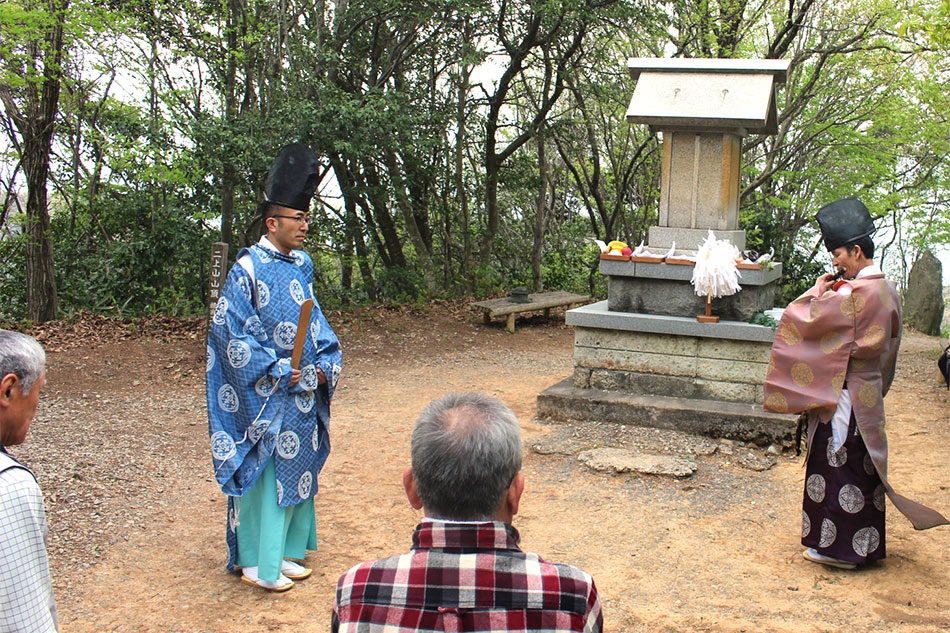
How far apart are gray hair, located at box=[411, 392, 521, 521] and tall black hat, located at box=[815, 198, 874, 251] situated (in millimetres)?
3035

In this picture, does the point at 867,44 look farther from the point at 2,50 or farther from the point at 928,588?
the point at 2,50

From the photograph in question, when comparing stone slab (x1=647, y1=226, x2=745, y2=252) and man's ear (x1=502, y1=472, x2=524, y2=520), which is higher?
stone slab (x1=647, y1=226, x2=745, y2=252)

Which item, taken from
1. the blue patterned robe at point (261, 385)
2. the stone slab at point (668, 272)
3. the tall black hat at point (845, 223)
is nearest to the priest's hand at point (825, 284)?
the tall black hat at point (845, 223)

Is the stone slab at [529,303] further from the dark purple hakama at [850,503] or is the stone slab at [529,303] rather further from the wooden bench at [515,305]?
the dark purple hakama at [850,503]

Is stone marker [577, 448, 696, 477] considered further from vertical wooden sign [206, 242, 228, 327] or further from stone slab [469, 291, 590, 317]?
stone slab [469, 291, 590, 317]

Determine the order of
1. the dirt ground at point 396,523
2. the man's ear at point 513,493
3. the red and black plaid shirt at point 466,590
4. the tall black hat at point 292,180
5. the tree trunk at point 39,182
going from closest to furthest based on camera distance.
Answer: the red and black plaid shirt at point 466,590 → the man's ear at point 513,493 → the dirt ground at point 396,523 → the tall black hat at point 292,180 → the tree trunk at point 39,182

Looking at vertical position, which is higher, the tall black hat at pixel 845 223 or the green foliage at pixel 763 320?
the tall black hat at pixel 845 223

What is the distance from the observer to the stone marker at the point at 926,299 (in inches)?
Result: 567

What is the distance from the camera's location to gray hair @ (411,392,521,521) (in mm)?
1530

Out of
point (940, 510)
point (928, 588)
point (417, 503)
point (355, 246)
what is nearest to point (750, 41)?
point (355, 246)

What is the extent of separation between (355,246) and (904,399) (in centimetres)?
899

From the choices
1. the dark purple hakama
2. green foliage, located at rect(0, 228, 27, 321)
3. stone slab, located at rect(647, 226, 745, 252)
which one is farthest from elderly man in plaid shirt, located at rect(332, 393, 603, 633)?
green foliage, located at rect(0, 228, 27, 321)

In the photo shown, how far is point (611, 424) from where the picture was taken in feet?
21.0

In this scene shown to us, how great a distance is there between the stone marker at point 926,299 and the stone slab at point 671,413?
10.1 metres
